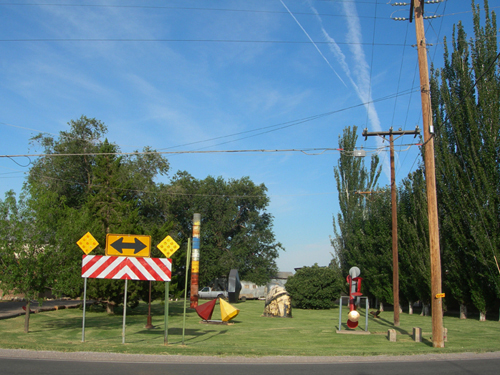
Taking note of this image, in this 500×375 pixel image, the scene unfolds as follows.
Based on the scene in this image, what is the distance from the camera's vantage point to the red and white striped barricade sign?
11.8 m

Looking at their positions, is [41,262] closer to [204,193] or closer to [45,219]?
[45,219]

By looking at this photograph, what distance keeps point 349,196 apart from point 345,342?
26438 mm

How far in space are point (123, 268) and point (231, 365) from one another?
15.4 feet

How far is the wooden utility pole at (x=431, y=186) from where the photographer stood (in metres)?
12.6

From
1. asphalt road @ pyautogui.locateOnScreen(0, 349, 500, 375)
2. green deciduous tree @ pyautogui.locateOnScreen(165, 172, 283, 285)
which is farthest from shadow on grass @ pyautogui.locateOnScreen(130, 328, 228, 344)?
green deciduous tree @ pyautogui.locateOnScreen(165, 172, 283, 285)

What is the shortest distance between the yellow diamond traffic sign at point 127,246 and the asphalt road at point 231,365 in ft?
10.2

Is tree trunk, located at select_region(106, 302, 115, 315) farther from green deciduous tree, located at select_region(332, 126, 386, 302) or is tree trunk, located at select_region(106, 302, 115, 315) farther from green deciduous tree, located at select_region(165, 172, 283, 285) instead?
green deciduous tree, located at select_region(165, 172, 283, 285)

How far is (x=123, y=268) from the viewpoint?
39.2ft

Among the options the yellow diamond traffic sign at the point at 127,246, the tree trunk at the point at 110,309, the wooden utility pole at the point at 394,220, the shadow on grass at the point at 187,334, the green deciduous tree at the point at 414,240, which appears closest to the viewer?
the yellow diamond traffic sign at the point at 127,246

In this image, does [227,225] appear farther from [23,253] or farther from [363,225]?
[23,253]

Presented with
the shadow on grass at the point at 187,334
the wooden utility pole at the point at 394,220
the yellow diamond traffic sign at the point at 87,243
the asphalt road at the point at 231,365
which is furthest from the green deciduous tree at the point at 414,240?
the yellow diamond traffic sign at the point at 87,243

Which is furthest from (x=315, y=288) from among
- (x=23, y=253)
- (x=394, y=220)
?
(x=23, y=253)

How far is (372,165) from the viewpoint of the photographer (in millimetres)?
36250

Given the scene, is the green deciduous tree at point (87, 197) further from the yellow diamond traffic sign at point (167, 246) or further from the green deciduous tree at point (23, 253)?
the yellow diamond traffic sign at point (167, 246)
